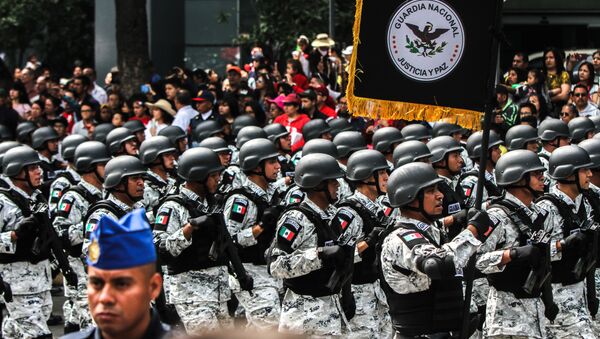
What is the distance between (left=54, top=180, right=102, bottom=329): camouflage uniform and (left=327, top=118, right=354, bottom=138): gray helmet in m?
4.64

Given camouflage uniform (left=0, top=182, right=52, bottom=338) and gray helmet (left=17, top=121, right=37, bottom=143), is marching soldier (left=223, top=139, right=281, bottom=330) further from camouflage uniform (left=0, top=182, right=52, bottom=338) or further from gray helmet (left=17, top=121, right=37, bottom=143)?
gray helmet (left=17, top=121, right=37, bottom=143)

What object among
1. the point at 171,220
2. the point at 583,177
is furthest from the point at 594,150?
the point at 171,220

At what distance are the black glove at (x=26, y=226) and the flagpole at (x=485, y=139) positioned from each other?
4.51m

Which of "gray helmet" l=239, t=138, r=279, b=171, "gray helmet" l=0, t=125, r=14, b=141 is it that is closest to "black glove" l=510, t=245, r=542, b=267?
"gray helmet" l=239, t=138, r=279, b=171

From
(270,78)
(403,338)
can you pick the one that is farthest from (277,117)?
(403,338)

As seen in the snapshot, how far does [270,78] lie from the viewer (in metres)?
19.0

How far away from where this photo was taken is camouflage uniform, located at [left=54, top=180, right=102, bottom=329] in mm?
11328

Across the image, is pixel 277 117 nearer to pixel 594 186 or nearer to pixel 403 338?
pixel 594 186

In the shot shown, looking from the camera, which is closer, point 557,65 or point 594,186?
point 594,186

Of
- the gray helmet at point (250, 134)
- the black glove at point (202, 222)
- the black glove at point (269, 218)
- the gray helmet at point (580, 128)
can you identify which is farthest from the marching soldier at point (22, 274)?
the gray helmet at point (580, 128)

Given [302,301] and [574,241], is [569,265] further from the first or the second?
[302,301]

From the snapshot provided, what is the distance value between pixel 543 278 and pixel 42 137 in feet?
29.9

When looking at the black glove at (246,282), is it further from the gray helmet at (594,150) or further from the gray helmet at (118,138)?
the gray helmet at (118,138)

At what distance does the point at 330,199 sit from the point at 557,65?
8.83 m
